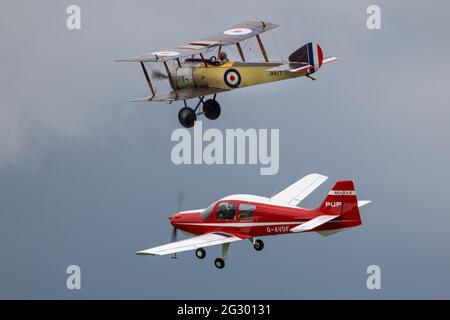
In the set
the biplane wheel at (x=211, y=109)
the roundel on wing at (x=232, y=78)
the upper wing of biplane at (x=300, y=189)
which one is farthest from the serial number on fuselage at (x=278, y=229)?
the roundel on wing at (x=232, y=78)

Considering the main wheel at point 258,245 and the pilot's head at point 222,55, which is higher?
the pilot's head at point 222,55

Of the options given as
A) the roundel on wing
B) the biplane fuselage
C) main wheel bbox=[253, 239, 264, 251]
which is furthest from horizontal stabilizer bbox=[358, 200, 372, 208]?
the roundel on wing

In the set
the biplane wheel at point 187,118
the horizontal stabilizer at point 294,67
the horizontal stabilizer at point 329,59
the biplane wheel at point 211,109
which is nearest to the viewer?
the horizontal stabilizer at point 294,67

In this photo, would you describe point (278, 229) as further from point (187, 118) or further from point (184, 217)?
point (187, 118)

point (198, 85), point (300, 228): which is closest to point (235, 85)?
point (198, 85)

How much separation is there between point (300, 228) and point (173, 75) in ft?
16.4

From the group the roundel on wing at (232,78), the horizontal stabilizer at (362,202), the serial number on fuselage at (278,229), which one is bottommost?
the serial number on fuselage at (278,229)

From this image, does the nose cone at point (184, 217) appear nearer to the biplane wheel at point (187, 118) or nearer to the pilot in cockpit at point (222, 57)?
the biplane wheel at point (187, 118)

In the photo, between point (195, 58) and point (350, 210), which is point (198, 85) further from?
point (350, 210)

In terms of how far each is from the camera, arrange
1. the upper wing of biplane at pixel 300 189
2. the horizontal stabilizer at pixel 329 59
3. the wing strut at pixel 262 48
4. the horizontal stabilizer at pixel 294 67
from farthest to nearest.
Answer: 1. the upper wing of biplane at pixel 300 189
2. the wing strut at pixel 262 48
3. the horizontal stabilizer at pixel 329 59
4. the horizontal stabilizer at pixel 294 67

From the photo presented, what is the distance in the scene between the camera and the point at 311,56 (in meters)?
41.7

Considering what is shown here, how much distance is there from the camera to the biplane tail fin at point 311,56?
4166cm

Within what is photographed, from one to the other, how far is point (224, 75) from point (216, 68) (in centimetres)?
30
